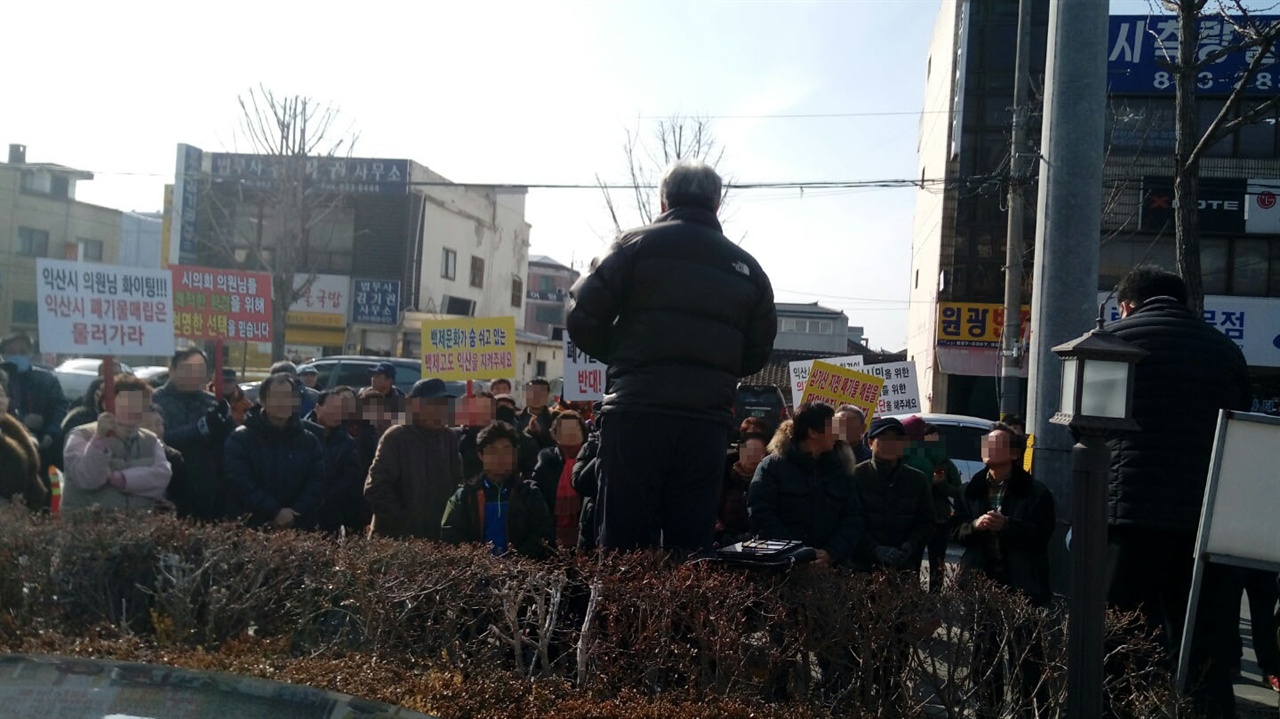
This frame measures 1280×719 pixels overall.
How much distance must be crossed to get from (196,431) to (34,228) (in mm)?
43454

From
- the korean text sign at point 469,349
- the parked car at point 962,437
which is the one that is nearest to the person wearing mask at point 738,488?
the korean text sign at point 469,349

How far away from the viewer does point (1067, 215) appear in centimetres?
673

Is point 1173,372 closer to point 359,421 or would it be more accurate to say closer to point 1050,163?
point 1050,163

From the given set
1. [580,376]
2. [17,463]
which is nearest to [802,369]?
[580,376]

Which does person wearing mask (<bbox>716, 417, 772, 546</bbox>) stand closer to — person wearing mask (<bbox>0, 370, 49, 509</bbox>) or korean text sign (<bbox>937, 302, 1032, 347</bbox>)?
person wearing mask (<bbox>0, 370, 49, 509</bbox>)

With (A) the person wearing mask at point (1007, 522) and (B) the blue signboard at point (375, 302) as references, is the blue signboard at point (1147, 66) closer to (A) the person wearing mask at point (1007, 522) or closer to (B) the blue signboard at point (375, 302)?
(B) the blue signboard at point (375, 302)

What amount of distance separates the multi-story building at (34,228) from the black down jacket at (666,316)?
4290 cm

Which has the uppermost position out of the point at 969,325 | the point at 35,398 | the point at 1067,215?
the point at 969,325

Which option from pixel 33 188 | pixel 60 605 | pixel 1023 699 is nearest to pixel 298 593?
pixel 60 605

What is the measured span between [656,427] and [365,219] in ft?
120

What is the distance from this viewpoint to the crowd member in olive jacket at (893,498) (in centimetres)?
664

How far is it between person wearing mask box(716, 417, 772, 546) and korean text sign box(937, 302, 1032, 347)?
2241 centimetres

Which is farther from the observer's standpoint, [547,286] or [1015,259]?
[547,286]

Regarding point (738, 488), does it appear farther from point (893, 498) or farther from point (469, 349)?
point (469, 349)
